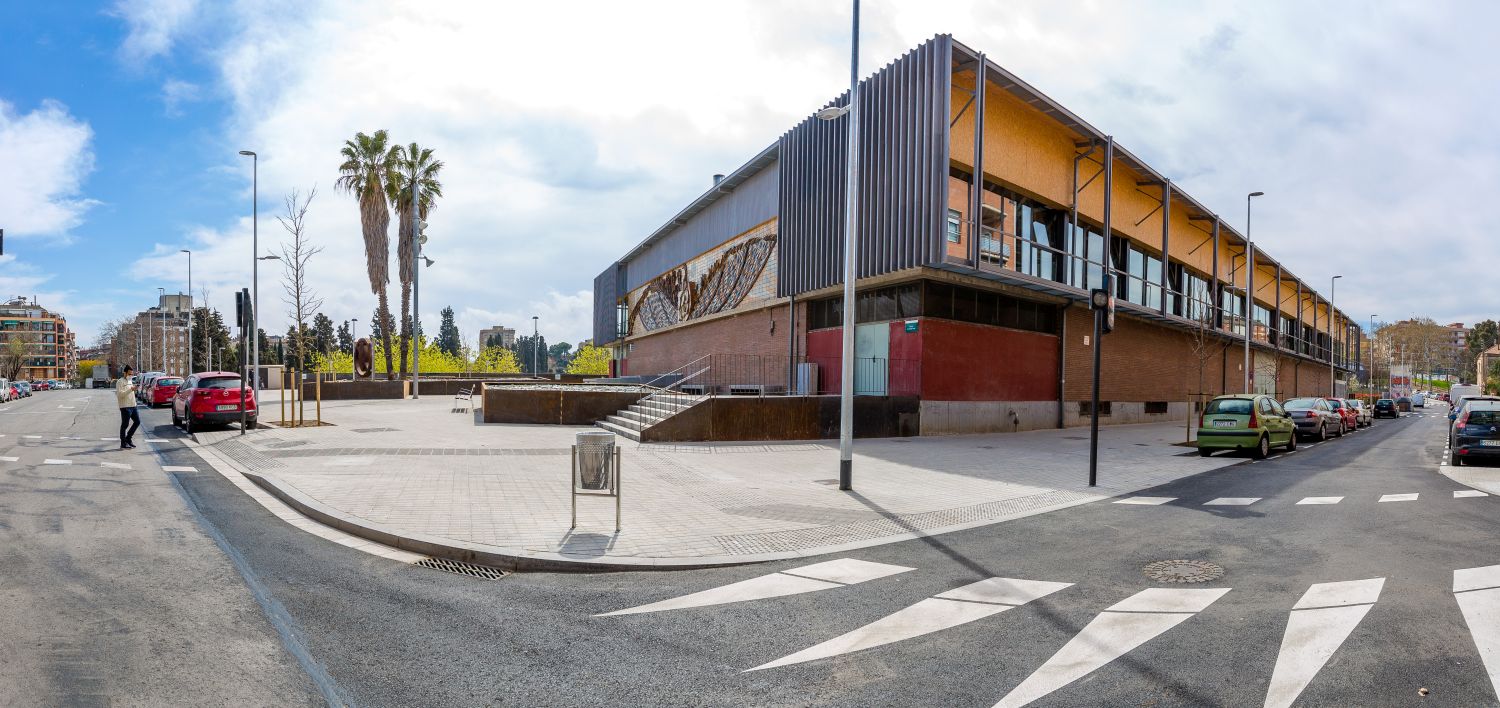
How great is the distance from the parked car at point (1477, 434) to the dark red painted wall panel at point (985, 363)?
9979 mm

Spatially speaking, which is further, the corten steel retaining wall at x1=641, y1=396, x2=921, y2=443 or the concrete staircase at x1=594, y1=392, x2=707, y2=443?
the concrete staircase at x1=594, y1=392, x2=707, y2=443

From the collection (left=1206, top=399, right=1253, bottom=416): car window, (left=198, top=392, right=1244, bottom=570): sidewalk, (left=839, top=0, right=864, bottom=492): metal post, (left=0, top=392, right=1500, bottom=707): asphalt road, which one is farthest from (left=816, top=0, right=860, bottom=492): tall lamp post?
(left=1206, top=399, right=1253, bottom=416): car window

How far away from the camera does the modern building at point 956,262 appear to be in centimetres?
1908

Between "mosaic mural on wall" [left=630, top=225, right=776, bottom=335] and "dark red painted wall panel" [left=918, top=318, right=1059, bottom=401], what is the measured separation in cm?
742

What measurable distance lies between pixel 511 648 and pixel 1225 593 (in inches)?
200

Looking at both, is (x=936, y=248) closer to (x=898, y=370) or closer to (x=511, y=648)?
(x=898, y=370)

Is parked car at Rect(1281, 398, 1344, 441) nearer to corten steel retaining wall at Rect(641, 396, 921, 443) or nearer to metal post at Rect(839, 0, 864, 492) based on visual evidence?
corten steel retaining wall at Rect(641, 396, 921, 443)

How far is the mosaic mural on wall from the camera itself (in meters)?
27.0

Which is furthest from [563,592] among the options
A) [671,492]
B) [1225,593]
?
[1225,593]

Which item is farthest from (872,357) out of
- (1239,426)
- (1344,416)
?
(1344,416)

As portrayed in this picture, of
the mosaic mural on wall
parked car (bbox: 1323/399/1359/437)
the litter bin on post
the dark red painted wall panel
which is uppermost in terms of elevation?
the mosaic mural on wall

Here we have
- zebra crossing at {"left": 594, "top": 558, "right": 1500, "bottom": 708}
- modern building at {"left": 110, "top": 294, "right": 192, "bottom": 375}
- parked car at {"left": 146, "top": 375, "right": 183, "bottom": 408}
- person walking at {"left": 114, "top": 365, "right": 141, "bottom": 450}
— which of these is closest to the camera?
zebra crossing at {"left": 594, "top": 558, "right": 1500, "bottom": 708}

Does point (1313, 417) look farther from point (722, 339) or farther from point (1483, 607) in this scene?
point (1483, 607)

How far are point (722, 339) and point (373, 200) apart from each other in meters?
18.7
